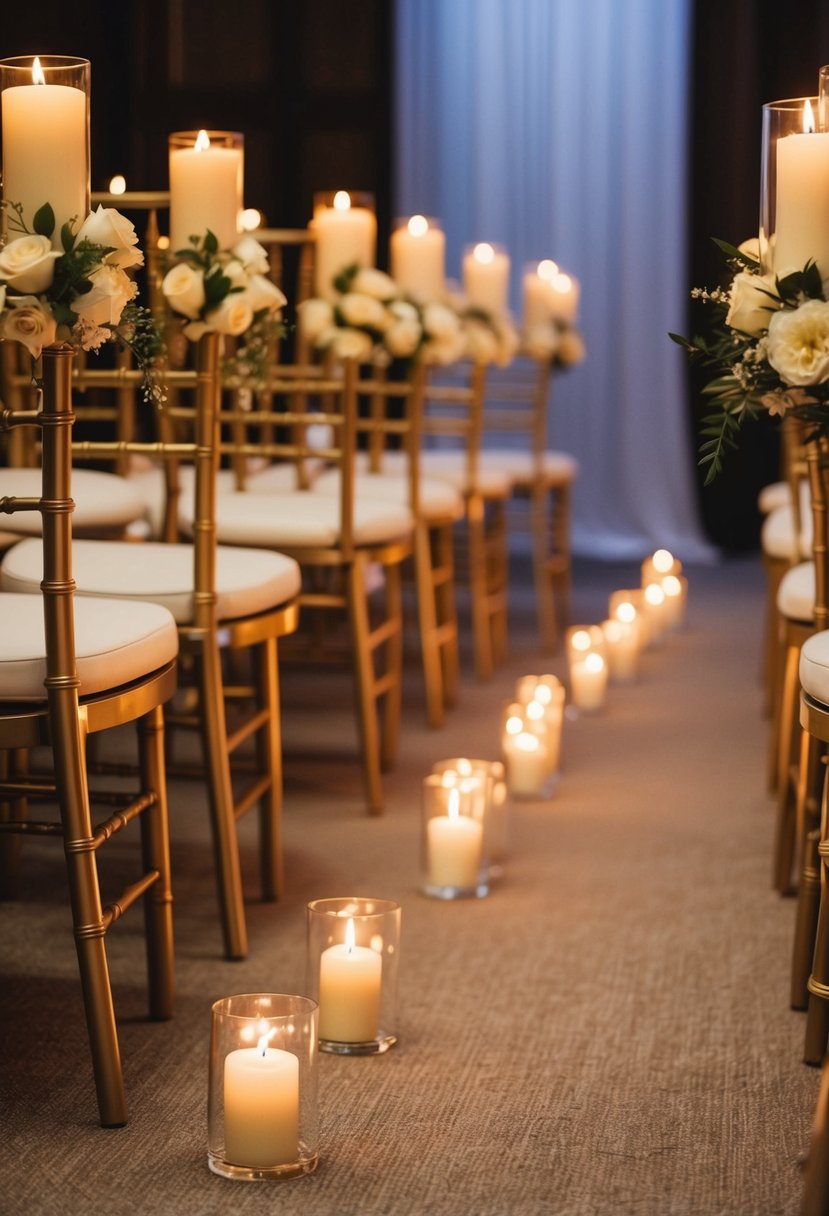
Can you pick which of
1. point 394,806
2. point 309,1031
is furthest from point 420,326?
point 309,1031

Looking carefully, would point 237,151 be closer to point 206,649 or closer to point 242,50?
point 206,649

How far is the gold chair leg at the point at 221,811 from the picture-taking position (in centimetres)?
247

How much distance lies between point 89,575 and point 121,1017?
2.10ft

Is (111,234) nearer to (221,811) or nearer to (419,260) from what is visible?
(221,811)

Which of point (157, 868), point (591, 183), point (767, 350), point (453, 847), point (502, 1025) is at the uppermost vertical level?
point (591, 183)

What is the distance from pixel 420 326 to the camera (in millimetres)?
3688

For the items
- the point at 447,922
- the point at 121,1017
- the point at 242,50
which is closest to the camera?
the point at 121,1017

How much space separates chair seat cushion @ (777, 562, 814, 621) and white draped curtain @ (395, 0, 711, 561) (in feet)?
15.7

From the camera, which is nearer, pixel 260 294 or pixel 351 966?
pixel 351 966

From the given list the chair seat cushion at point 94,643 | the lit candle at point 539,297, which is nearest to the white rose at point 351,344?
the chair seat cushion at point 94,643

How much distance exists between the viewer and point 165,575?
2.45 m

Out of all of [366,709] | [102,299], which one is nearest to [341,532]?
[366,709]

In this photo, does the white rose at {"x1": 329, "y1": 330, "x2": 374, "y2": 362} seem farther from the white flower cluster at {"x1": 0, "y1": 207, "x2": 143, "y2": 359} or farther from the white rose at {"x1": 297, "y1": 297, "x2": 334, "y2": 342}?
the white flower cluster at {"x1": 0, "y1": 207, "x2": 143, "y2": 359}

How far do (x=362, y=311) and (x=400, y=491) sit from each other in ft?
1.94
